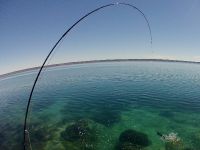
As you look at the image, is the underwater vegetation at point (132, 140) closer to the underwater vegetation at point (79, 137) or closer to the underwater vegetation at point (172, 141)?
the underwater vegetation at point (172, 141)

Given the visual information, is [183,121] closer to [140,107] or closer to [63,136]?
[140,107]

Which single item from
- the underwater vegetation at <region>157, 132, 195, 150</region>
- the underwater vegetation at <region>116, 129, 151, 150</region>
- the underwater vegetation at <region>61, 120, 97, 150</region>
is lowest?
the underwater vegetation at <region>157, 132, 195, 150</region>

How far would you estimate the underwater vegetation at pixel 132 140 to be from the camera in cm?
2457

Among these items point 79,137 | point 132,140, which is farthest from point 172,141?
point 79,137

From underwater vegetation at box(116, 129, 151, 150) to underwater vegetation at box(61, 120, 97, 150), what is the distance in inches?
130

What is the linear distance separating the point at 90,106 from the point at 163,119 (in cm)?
1688

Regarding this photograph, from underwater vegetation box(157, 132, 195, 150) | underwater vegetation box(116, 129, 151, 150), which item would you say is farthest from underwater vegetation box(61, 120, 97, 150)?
underwater vegetation box(157, 132, 195, 150)

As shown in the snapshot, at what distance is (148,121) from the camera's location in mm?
35250

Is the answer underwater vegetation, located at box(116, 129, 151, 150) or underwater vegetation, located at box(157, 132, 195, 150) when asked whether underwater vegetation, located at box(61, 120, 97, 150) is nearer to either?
underwater vegetation, located at box(116, 129, 151, 150)

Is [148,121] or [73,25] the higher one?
[73,25]

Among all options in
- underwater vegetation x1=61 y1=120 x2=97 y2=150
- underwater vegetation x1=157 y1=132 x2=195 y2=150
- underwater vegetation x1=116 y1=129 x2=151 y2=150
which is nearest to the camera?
underwater vegetation x1=157 y1=132 x2=195 y2=150

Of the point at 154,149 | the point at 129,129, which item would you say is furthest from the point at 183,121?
the point at 154,149

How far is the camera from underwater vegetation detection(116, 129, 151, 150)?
80.6 feet

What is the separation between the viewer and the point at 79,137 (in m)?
27.7
